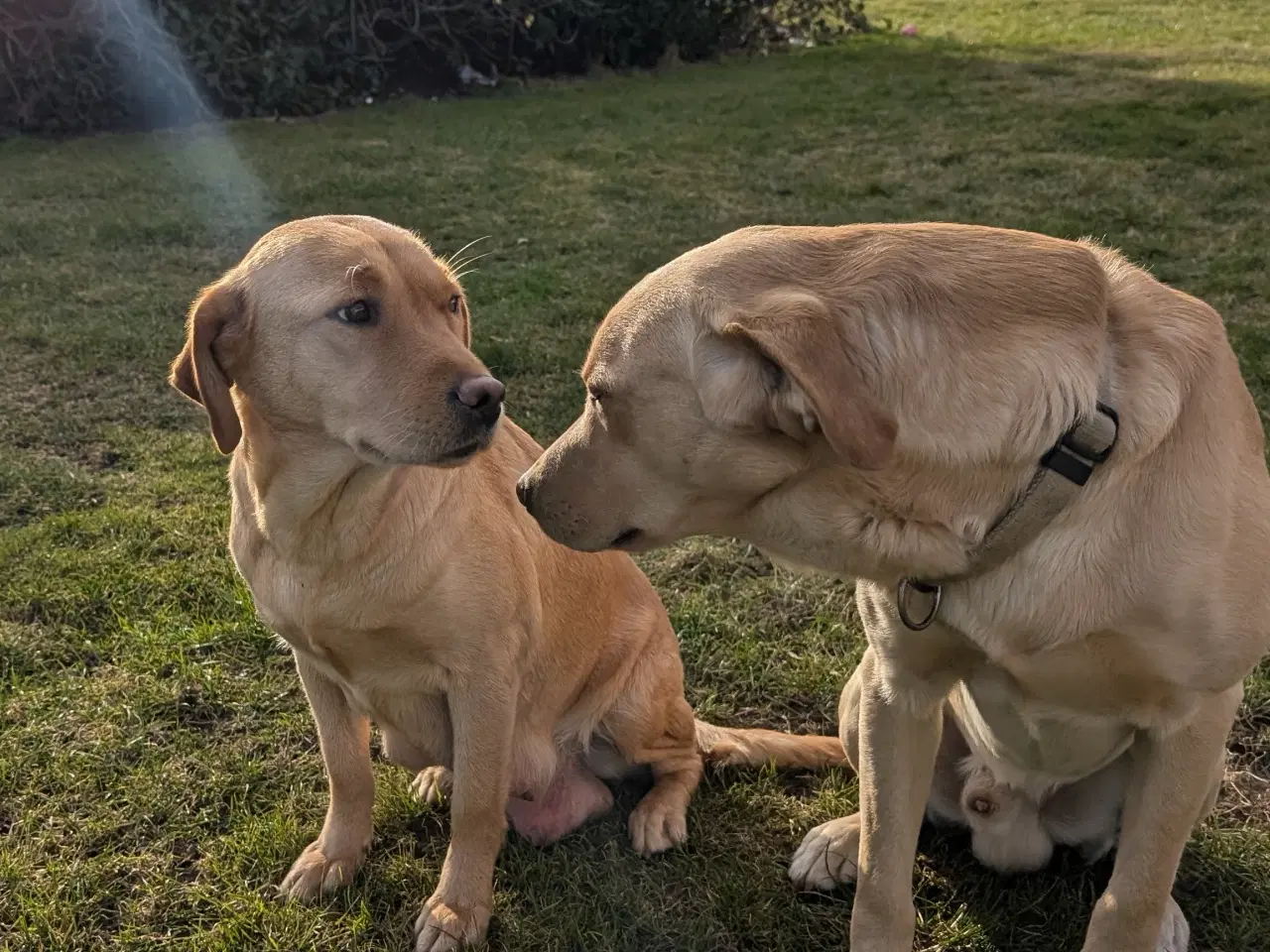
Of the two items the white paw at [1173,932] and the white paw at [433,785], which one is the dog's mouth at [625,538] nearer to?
the white paw at [433,785]

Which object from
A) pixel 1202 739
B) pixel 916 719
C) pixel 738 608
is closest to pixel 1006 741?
pixel 916 719

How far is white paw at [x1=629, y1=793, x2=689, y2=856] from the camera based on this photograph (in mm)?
2889

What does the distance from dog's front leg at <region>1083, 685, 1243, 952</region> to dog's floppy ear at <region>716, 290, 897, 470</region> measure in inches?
37.6

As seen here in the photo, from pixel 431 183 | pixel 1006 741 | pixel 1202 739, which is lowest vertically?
pixel 431 183

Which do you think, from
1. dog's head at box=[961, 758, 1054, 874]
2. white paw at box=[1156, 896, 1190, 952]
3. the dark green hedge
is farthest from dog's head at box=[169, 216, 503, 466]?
the dark green hedge

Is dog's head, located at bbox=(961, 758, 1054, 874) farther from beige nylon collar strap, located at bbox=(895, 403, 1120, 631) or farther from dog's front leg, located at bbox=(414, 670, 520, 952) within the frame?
dog's front leg, located at bbox=(414, 670, 520, 952)

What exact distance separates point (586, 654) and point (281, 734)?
105 centimetres

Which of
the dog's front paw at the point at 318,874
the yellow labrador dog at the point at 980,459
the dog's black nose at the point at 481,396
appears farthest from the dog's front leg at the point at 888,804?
the dog's front paw at the point at 318,874

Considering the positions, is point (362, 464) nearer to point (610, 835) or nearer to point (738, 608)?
point (610, 835)

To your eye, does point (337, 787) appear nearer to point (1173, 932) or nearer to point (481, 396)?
point (481, 396)

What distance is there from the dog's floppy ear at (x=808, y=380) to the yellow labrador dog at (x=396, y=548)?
793 millimetres

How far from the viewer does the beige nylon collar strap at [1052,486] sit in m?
1.85

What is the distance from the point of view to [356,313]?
2477mm

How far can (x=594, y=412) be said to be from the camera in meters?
2.12
